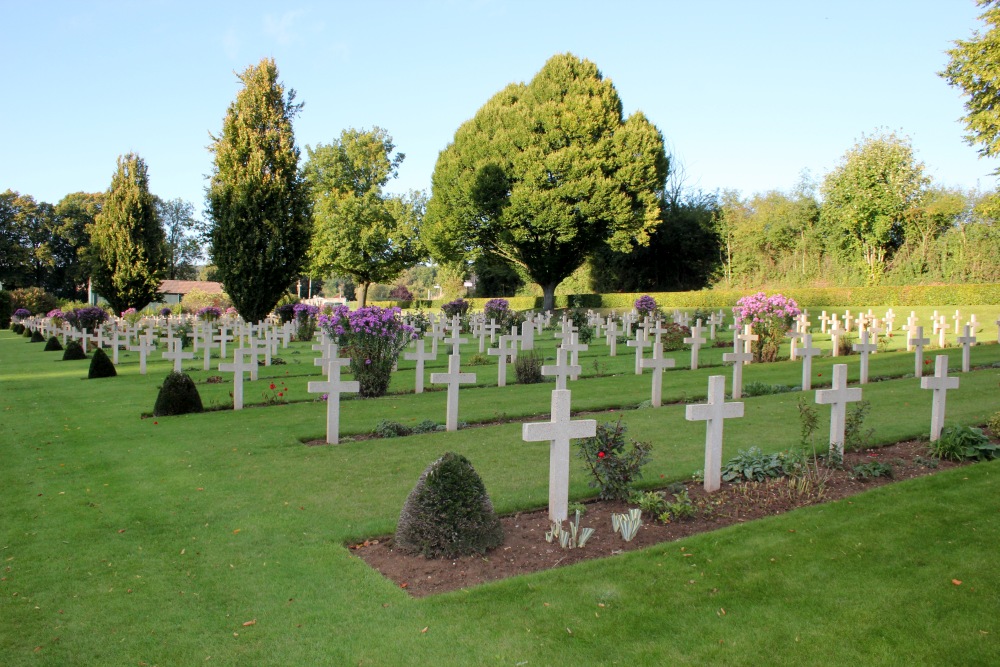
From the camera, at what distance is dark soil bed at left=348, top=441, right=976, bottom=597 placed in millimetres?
4691

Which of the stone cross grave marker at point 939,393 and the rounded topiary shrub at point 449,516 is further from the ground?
the stone cross grave marker at point 939,393

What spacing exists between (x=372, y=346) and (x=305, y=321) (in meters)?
17.9

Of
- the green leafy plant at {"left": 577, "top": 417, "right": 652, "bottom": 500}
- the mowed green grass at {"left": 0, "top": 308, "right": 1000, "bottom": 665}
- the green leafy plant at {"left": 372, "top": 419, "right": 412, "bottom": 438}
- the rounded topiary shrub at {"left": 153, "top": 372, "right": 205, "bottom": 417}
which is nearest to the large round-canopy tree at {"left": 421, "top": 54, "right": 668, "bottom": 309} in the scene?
the rounded topiary shrub at {"left": 153, "top": 372, "right": 205, "bottom": 417}

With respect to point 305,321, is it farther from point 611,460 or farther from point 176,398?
point 611,460

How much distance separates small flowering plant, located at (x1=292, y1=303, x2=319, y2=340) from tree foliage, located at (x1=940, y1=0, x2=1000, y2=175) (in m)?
24.7

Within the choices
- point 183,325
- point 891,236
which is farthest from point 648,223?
point 183,325

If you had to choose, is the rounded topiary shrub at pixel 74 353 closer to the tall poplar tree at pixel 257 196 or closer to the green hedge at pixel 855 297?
the tall poplar tree at pixel 257 196

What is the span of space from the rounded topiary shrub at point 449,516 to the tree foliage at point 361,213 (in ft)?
140

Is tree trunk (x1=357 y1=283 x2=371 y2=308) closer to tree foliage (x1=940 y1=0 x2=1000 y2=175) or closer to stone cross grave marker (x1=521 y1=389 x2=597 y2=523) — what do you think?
tree foliage (x1=940 y1=0 x2=1000 y2=175)

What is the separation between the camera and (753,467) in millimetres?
6582

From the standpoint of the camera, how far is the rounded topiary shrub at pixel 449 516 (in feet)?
16.1

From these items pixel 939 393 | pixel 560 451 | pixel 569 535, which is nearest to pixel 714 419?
pixel 560 451

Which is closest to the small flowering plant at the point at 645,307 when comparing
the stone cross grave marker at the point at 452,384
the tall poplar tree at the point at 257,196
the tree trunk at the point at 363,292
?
the tall poplar tree at the point at 257,196

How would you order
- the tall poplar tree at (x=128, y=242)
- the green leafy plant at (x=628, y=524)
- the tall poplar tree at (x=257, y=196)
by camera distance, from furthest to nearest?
the tall poplar tree at (x=128, y=242) < the tall poplar tree at (x=257, y=196) < the green leafy plant at (x=628, y=524)
